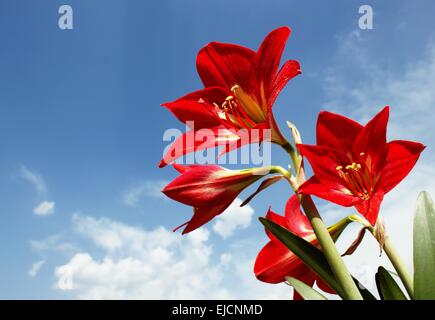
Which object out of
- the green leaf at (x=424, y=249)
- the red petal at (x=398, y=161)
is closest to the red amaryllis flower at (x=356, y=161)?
the red petal at (x=398, y=161)

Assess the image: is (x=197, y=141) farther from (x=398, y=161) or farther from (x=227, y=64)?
(x=398, y=161)

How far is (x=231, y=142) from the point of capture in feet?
2.43

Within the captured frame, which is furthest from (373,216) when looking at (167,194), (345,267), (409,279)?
(167,194)

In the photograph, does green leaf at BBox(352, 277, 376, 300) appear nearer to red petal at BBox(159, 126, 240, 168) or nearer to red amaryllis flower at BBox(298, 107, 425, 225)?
red amaryllis flower at BBox(298, 107, 425, 225)

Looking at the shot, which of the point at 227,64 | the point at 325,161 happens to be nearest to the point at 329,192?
the point at 325,161

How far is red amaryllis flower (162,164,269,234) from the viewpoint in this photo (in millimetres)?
669

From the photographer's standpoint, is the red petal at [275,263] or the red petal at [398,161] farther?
the red petal at [275,263]

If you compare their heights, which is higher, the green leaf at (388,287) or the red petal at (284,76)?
the red petal at (284,76)

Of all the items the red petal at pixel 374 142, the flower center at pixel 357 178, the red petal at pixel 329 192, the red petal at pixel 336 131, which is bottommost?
the red petal at pixel 329 192

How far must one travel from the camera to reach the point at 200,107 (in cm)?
76

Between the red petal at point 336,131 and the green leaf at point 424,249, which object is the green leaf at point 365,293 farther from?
the red petal at point 336,131

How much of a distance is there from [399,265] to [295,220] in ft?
0.60

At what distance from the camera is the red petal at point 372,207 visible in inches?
24.8

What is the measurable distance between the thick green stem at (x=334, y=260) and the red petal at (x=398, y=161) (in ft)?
0.39
